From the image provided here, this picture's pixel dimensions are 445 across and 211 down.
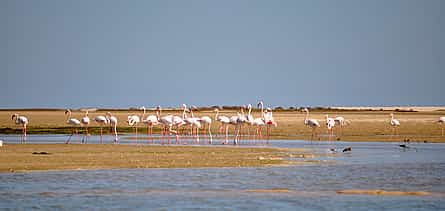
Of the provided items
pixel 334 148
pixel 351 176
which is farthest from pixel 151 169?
pixel 334 148

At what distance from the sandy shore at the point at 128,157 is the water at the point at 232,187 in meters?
1.23

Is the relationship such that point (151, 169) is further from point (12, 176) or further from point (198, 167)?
point (12, 176)

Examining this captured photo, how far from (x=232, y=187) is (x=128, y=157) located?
7825mm

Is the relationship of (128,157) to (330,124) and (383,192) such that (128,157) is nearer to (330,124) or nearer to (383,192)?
(383,192)

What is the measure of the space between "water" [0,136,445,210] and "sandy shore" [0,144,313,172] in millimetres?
1234

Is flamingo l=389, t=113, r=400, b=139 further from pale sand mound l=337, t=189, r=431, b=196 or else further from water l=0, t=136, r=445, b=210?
pale sand mound l=337, t=189, r=431, b=196

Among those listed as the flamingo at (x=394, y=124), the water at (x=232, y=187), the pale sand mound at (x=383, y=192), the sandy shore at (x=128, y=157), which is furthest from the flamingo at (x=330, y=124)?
the pale sand mound at (x=383, y=192)

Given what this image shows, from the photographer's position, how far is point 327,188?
18.5m

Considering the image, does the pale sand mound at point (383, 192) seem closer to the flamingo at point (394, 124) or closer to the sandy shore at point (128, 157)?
the sandy shore at point (128, 157)

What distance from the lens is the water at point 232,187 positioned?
16.0m

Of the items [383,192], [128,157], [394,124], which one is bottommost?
[383,192]

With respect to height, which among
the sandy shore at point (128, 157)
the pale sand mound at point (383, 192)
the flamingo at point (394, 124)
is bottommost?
the pale sand mound at point (383, 192)

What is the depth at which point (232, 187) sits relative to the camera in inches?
735

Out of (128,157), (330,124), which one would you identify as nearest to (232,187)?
(128,157)
